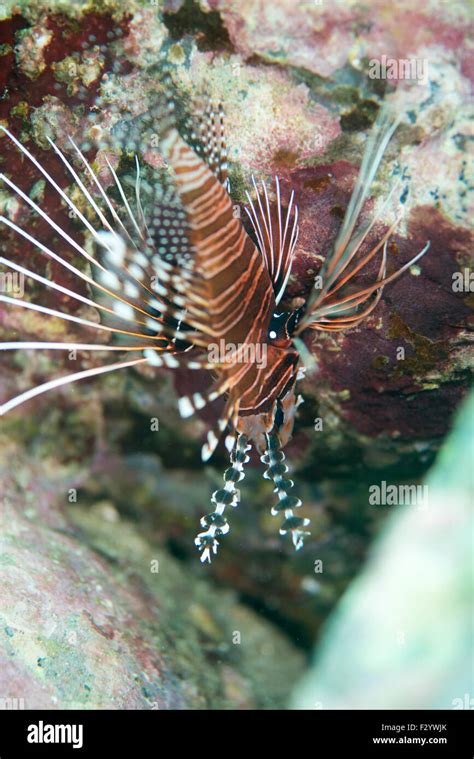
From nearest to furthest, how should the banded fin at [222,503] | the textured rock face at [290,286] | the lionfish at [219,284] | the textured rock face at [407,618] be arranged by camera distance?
the lionfish at [219,284] → the textured rock face at [290,286] → the banded fin at [222,503] → the textured rock face at [407,618]

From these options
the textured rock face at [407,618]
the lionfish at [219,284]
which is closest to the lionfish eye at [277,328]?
the lionfish at [219,284]

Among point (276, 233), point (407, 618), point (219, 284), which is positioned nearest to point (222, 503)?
point (219, 284)

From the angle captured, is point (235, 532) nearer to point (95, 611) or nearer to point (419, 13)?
point (95, 611)

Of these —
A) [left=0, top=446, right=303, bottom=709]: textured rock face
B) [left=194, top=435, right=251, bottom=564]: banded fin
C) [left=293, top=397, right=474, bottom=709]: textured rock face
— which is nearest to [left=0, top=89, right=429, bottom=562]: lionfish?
[left=194, top=435, right=251, bottom=564]: banded fin

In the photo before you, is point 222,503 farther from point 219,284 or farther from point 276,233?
point 276,233

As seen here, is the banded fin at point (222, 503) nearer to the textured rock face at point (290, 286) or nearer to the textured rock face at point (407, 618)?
the textured rock face at point (290, 286)

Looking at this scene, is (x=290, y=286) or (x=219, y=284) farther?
(x=290, y=286)

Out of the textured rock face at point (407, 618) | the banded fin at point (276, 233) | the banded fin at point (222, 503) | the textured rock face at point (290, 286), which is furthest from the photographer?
the textured rock face at point (407, 618)
